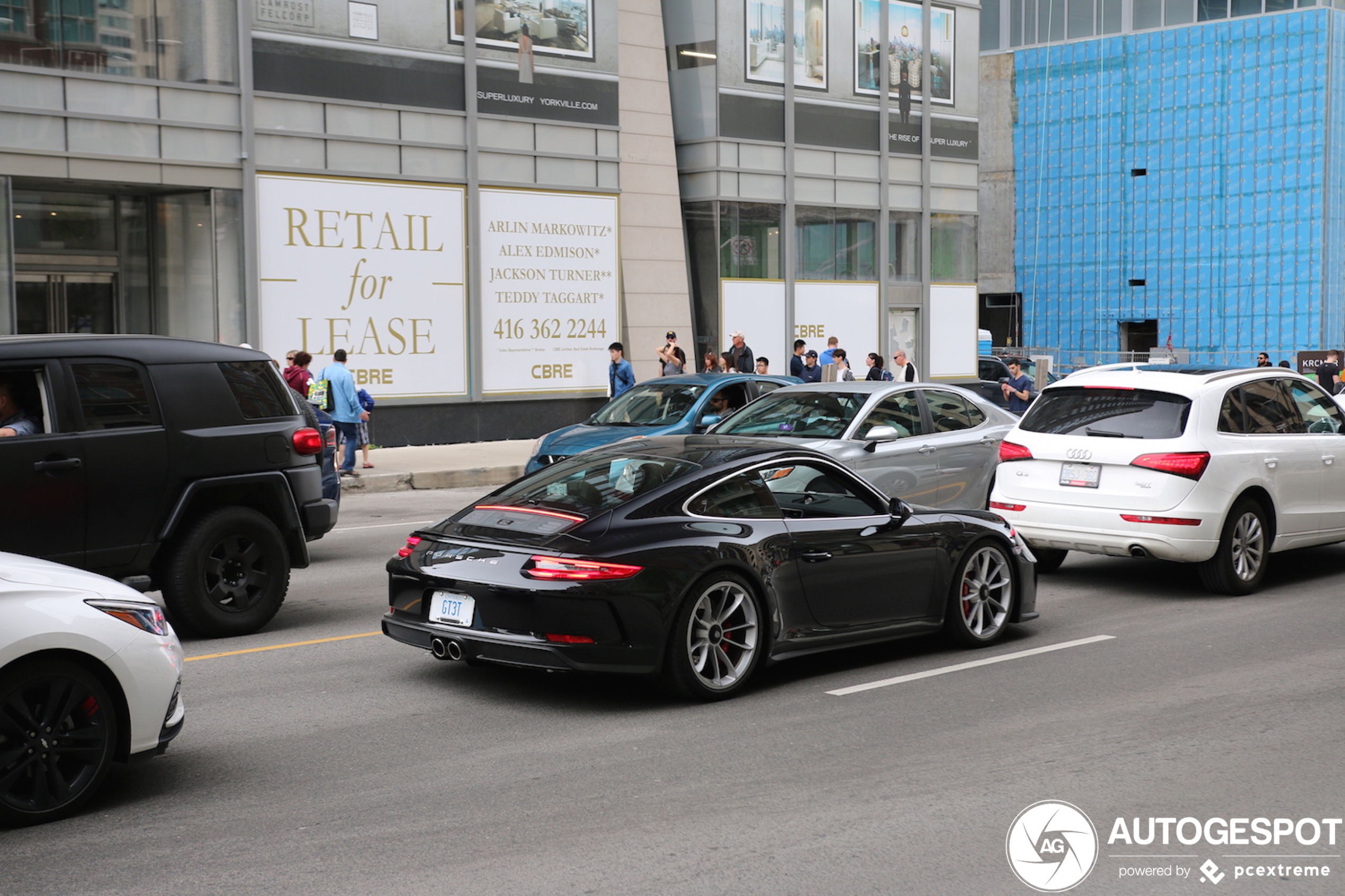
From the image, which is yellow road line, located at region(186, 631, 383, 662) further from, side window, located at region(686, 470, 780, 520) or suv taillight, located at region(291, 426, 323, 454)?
side window, located at region(686, 470, 780, 520)

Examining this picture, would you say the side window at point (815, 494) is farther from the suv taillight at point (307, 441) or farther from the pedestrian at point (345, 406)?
the pedestrian at point (345, 406)

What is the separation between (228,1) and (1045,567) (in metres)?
15.6

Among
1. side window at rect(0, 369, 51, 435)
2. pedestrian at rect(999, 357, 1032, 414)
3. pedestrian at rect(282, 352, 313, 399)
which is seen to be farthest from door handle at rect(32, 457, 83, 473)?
pedestrian at rect(999, 357, 1032, 414)

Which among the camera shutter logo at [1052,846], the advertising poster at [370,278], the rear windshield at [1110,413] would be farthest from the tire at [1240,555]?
the advertising poster at [370,278]

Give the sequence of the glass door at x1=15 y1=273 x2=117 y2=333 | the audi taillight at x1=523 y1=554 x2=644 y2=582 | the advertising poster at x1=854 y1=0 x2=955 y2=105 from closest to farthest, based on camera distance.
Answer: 1. the audi taillight at x1=523 y1=554 x2=644 y2=582
2. the glass door at x1=15 y1=273 x2=117 y2=333
3. the advertising poster at x1=854 y1=0 x2=955 y2=105

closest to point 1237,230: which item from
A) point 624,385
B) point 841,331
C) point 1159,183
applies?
point 1159,183

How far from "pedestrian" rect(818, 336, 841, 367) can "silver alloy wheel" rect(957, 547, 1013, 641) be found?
14198 mm

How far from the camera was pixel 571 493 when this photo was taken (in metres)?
7.46

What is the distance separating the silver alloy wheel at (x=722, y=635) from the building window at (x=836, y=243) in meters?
22.4

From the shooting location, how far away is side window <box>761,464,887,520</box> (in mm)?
7781

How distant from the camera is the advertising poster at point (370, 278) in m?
21.2

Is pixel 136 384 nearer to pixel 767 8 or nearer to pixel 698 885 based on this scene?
pixel 698 885

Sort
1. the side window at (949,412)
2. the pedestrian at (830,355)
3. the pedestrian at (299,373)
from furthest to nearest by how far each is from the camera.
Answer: the pedestrian at (830,355), the pedestrian at (299,373), the side window at (949,412)

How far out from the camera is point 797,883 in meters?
4.71
